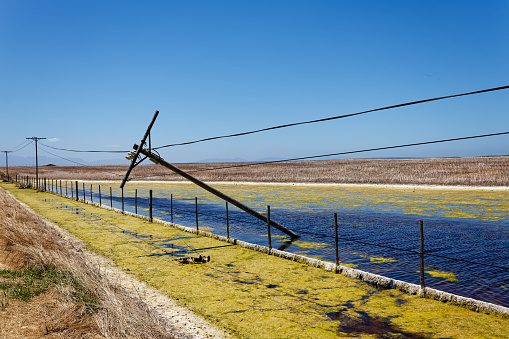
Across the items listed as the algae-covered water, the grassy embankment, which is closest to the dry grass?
the grassy embankment

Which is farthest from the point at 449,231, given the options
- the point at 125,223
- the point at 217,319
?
the point at 125,223

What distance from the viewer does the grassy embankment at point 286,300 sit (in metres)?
6.89

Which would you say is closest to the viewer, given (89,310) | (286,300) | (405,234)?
(89,310)

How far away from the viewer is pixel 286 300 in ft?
27.8

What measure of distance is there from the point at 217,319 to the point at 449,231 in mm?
14203

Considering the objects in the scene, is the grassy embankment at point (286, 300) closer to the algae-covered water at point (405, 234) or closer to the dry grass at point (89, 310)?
the algae-covered water at point (405, 234)

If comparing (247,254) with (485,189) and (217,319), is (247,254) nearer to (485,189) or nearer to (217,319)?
(217,319)

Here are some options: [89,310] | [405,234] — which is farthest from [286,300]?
[405,234]

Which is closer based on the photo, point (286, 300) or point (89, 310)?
point (89, 310)

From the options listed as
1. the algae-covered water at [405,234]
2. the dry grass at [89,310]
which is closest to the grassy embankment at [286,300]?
the algae-covered water at [405,234]

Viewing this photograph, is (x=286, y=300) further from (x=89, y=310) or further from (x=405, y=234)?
(x=405, y=234)

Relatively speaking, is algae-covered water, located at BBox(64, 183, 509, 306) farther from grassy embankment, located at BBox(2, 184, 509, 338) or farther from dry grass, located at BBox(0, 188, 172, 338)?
dry grass, located at BBox(0, 188, 172, 338)

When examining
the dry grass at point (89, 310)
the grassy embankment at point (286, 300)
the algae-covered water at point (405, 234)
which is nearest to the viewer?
the dry grass at point (89, 310)

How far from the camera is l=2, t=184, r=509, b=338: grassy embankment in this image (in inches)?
271
